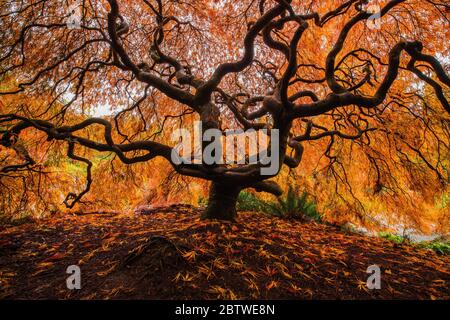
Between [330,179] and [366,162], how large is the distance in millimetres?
595

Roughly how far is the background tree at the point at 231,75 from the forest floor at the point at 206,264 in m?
0.55

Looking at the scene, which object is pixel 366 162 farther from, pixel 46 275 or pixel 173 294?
pixel 46 275

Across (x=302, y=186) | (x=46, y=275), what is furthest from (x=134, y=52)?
(x=302, y=186)

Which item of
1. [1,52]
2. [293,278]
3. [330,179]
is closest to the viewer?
[293,278]

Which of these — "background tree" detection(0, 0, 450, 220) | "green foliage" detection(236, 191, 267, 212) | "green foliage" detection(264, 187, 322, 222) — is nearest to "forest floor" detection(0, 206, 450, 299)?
"background tree" detection(0, 0, 450, 220)

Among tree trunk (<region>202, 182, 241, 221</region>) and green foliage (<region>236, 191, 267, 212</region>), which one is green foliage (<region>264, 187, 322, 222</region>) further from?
tree trunk (<region>202, 182, 241, 221</region>)

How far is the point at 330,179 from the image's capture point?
448 cm

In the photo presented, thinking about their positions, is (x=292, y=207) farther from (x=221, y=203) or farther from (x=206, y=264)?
(x=206, y=264)

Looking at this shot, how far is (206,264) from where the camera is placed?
2.19m

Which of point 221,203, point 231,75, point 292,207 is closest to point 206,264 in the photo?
point 221,203

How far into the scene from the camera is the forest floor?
1.93 metres

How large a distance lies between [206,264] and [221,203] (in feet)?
3.47

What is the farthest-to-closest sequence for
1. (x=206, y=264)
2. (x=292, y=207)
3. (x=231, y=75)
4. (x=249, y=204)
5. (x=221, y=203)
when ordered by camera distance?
(x=249, y=204)
(x=231, y=75)
(x=292, y=207)
(x=221, y=203)
(x=206, y=264)

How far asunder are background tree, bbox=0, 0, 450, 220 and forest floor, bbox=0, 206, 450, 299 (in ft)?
1.81
